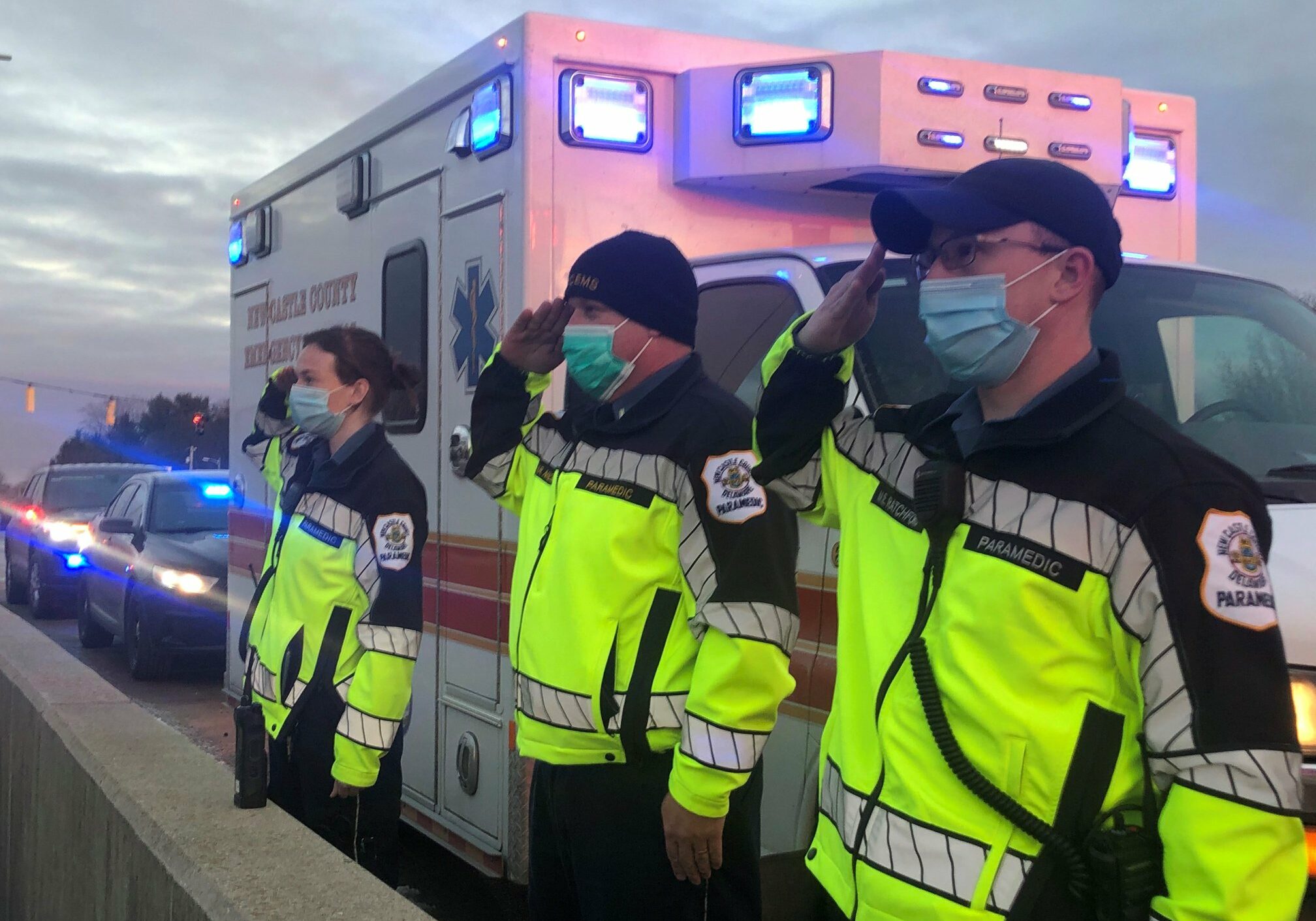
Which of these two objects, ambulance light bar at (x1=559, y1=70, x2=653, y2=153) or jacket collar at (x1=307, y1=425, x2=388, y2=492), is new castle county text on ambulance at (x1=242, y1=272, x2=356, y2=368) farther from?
jacket collar at (x1=307, y1=425, x2=388, y2=492)

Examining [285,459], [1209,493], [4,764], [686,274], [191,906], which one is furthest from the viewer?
[4,764]

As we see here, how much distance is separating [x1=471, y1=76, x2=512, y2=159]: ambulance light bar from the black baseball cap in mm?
2718

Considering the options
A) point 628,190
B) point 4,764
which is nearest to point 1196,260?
point 628,190

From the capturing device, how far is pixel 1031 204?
77.8 inches

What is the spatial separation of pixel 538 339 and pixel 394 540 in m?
0.71

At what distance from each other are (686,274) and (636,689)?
3.25 feet

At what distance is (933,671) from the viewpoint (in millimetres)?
1857

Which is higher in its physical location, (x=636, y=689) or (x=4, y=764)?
(x=636, y=689)

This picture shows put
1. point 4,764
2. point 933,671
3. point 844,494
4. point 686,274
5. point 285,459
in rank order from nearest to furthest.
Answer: point 933,671 → point 844,494 → point 686,274 → point 285,459 → point 4,764

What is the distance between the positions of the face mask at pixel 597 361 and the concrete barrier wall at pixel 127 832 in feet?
3.92

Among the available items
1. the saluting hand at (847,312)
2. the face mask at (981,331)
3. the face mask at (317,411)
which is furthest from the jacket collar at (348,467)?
the face mask at (981,331)

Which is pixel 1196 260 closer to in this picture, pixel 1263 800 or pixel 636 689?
pixel 636 689

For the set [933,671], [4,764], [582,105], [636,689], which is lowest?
[4,764]

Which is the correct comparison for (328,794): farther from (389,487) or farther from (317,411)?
(317,411)
